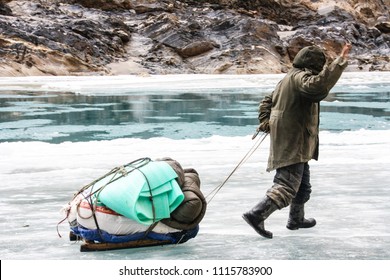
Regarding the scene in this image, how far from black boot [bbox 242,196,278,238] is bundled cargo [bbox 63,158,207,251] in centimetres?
36

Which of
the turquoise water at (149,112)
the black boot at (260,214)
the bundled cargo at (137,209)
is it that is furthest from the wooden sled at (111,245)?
the turquoise water at (149,112)

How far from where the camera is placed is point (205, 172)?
22.9 ft

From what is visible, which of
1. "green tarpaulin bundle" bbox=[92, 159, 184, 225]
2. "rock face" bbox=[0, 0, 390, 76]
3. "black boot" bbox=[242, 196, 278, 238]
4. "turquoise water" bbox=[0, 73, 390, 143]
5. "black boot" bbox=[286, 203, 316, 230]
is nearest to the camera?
"green tarpaulin bundle" bbox=[92, 159, 184, 225]

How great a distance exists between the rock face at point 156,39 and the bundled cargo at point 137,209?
29.4 m

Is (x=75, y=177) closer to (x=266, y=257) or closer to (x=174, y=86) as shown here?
(x=266, y=257)

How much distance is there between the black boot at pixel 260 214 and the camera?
4.32 metres

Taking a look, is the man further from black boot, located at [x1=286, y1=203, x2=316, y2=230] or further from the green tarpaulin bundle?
the green tarpaulin bundle

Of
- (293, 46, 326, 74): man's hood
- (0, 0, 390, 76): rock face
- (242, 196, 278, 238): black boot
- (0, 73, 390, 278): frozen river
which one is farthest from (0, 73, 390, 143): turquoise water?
(0, 0, 390, 76): rock face

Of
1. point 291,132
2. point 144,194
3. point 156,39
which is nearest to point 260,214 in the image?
point 291,132

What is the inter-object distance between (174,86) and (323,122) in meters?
12.7

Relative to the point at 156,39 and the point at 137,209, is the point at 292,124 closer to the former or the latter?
the point at 137,209

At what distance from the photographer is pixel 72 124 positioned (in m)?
12.7

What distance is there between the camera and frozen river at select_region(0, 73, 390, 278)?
424 cm

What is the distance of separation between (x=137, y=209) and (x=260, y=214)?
0.89 metres
